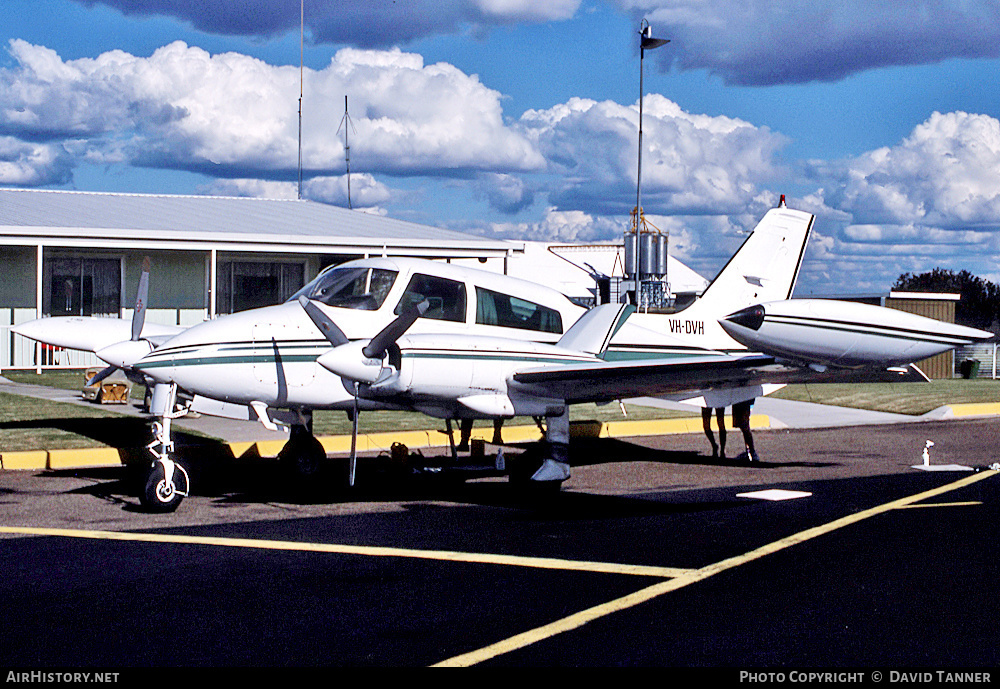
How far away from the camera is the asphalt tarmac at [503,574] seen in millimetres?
5926

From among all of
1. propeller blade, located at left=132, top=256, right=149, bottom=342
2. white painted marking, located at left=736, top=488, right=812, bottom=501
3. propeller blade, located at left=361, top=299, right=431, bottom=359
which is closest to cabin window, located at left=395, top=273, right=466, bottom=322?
propeller blade, located at left=361, top=299, right=431, bottom=359

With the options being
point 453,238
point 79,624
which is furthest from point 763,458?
point 453,238

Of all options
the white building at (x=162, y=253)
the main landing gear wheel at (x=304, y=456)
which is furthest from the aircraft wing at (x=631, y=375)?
the white building at (x=162, y=253)

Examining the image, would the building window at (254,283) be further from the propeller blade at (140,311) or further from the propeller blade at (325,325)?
the propeller blade at (325,325)

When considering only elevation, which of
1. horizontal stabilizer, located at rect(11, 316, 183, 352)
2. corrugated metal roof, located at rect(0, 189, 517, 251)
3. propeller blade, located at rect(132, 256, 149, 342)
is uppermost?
corrugated metal roof, located at rect(0, 189, 517, 251)

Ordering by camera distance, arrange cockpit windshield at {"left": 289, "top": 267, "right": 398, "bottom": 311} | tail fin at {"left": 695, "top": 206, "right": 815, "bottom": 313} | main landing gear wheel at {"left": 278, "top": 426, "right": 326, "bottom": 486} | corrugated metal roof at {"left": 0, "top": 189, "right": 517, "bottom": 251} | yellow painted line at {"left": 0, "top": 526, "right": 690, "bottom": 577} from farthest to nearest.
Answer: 1. corrugated metal roof at {"left": 0, "top": 189, "right": 517, "bottom": 251}
2. tail fin at {"left": 695, "top": 206, "right": 815, "bottom": 313}
3. main landing gear wheel at {"left": 278, "top": 426, "right": 326, "bottom": 486}
4. cockpit windshield at {"left": 289, "top": 267, "right": 398, "bottom": 311}
5. yellow painted line at {"left": 0, "top": 526, "right": 690, "bottom": 577}

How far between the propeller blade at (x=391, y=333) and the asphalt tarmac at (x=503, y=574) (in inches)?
67.5

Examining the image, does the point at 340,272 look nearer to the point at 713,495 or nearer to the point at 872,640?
the point at 713,495

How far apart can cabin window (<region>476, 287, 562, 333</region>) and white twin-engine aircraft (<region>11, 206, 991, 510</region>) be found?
15 mm

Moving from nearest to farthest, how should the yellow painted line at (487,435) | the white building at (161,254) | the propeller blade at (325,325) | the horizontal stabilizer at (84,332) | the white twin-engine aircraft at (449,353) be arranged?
the white twin-engine aircraft at (449,353) → the propeller blade at (325,325) → the horizontal stabilizer at (84,332) → the yellow painted line at (487,435) → the white building at (161,254)

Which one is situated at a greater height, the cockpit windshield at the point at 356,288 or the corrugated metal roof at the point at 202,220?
the corrugated metal roof at the point at 202,220

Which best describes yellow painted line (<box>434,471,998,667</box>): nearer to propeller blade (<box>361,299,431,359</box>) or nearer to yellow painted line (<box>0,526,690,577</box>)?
yellow painted line (<box>0,526,690,577</box>)

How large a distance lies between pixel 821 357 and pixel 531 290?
3.59 m

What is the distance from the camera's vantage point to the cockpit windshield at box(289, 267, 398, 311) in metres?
11.7
